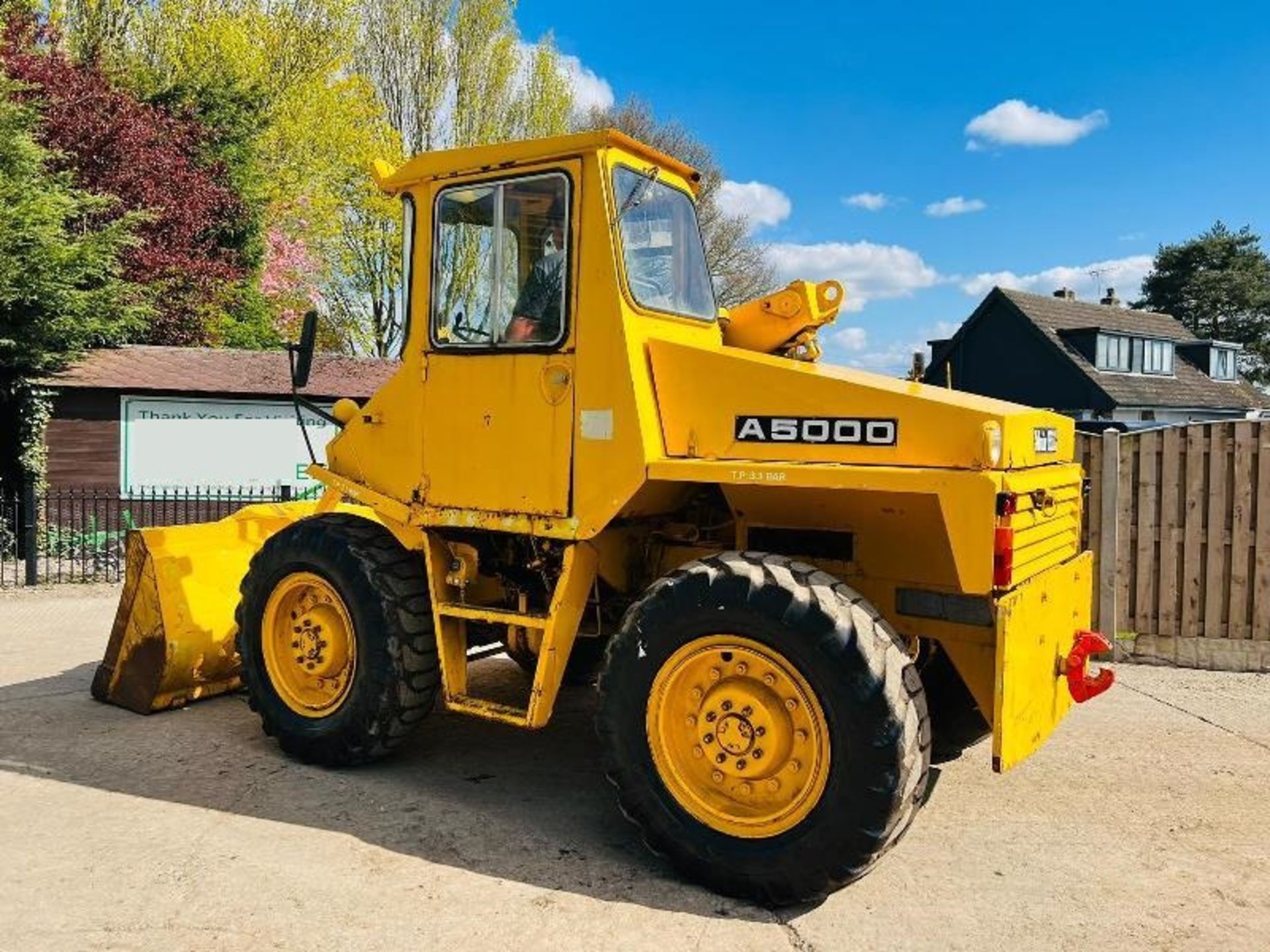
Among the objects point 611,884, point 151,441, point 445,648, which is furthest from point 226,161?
point 611,884

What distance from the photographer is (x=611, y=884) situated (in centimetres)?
382

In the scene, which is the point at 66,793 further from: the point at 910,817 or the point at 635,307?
the point at 910,817

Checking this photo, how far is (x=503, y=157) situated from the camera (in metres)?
4.54

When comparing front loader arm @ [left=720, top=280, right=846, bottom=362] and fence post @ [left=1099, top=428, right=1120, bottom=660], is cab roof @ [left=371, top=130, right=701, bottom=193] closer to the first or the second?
front loader arm @ [left=720, top=280, right=846, bottom=362]

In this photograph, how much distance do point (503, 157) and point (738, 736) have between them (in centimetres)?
275

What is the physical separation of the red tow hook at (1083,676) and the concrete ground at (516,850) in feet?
2.17

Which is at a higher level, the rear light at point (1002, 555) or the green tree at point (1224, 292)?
the green tree at point (1224, 292)

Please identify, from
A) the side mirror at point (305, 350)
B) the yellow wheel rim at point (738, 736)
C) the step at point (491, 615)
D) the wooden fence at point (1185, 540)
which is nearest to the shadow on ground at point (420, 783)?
the yellow wheel rim at point (738, 736)

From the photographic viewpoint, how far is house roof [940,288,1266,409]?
3250 centimetres

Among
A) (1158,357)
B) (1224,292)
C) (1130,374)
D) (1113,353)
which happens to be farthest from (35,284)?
(1224,292)

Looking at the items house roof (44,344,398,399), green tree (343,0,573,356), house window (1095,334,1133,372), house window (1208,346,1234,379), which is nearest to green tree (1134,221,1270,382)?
house window (1208,346,1234,379)

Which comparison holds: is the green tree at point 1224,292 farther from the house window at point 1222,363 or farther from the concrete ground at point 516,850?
the concrete ground at point 516,850

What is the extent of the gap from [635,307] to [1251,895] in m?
3.39

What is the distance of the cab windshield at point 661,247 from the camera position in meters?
4.43
